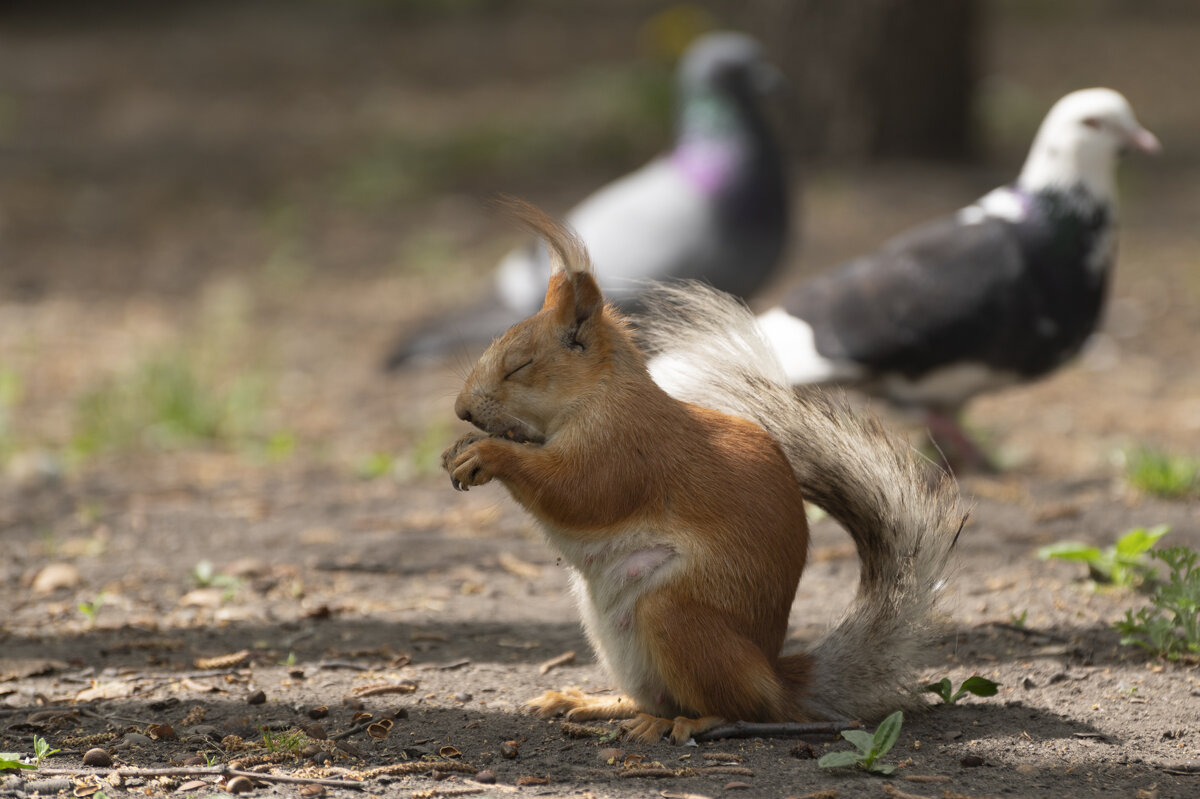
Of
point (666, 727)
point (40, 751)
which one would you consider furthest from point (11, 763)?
point (666, 727)

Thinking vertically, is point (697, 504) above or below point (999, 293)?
below

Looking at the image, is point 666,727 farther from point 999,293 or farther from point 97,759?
point 999,293

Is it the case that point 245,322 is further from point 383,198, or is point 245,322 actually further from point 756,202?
point 756,202

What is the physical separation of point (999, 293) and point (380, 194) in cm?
673

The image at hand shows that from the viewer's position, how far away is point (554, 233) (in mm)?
2990

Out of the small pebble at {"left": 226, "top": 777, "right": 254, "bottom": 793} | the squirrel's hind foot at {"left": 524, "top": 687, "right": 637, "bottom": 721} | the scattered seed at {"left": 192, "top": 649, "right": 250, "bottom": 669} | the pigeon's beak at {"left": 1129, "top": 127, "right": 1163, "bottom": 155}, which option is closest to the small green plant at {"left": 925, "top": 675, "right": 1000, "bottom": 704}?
the squirrel's hind foot at {"left": 524, "top": 687, "right": 637, "bottom": 721}

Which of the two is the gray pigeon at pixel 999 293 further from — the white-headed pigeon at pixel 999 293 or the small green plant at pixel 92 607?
the small green plant at pixel 92 607

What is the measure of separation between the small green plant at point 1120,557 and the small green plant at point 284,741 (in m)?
2.23

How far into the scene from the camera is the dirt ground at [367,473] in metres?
3.00

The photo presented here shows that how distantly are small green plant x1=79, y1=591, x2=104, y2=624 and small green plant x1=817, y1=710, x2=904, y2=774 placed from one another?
2238 mm

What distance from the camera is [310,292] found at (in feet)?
29.7

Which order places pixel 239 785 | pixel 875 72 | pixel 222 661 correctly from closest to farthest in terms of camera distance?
1. pixel 239 785
2. pixel 222 661
3. pixel 875 72

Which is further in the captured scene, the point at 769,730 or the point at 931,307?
the point at 931,307

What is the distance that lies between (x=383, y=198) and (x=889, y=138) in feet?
13.4
